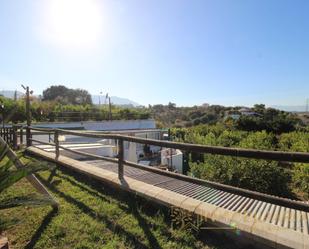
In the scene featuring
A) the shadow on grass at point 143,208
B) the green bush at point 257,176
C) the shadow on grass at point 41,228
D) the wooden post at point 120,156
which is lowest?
the green bush at point 257,176

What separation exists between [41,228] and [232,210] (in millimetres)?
2244

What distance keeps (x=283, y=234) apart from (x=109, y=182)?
254cm

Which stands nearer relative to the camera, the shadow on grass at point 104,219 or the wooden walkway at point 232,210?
the wooden walkway at point 232,210

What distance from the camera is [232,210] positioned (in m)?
3.29

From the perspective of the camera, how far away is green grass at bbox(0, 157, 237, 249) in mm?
2537

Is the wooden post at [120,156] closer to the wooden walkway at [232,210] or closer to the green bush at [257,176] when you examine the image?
the wooden walkway at [232,210]

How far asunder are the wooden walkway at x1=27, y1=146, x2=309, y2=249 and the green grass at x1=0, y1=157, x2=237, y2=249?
16 centimetres

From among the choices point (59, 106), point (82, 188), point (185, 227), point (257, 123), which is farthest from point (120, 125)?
point (185, 227)

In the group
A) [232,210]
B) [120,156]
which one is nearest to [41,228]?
[120,156]

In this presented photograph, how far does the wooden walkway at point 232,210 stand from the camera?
2.29 m

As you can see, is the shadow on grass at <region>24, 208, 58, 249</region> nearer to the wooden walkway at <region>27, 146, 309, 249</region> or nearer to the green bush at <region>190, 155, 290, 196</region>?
the wooden walkway at <region>27, 146, 309, 249</region>

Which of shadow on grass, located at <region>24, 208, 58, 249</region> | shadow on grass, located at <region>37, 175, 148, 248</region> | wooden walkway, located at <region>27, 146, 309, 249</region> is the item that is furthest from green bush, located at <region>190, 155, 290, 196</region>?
shadow on grass, located at <region>24, 208, 58, 249</region>

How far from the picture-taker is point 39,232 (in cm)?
283

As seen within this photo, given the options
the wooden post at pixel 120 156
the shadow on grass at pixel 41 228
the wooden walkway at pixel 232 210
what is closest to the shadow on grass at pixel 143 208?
the wooden walkway at pixel 232 210
